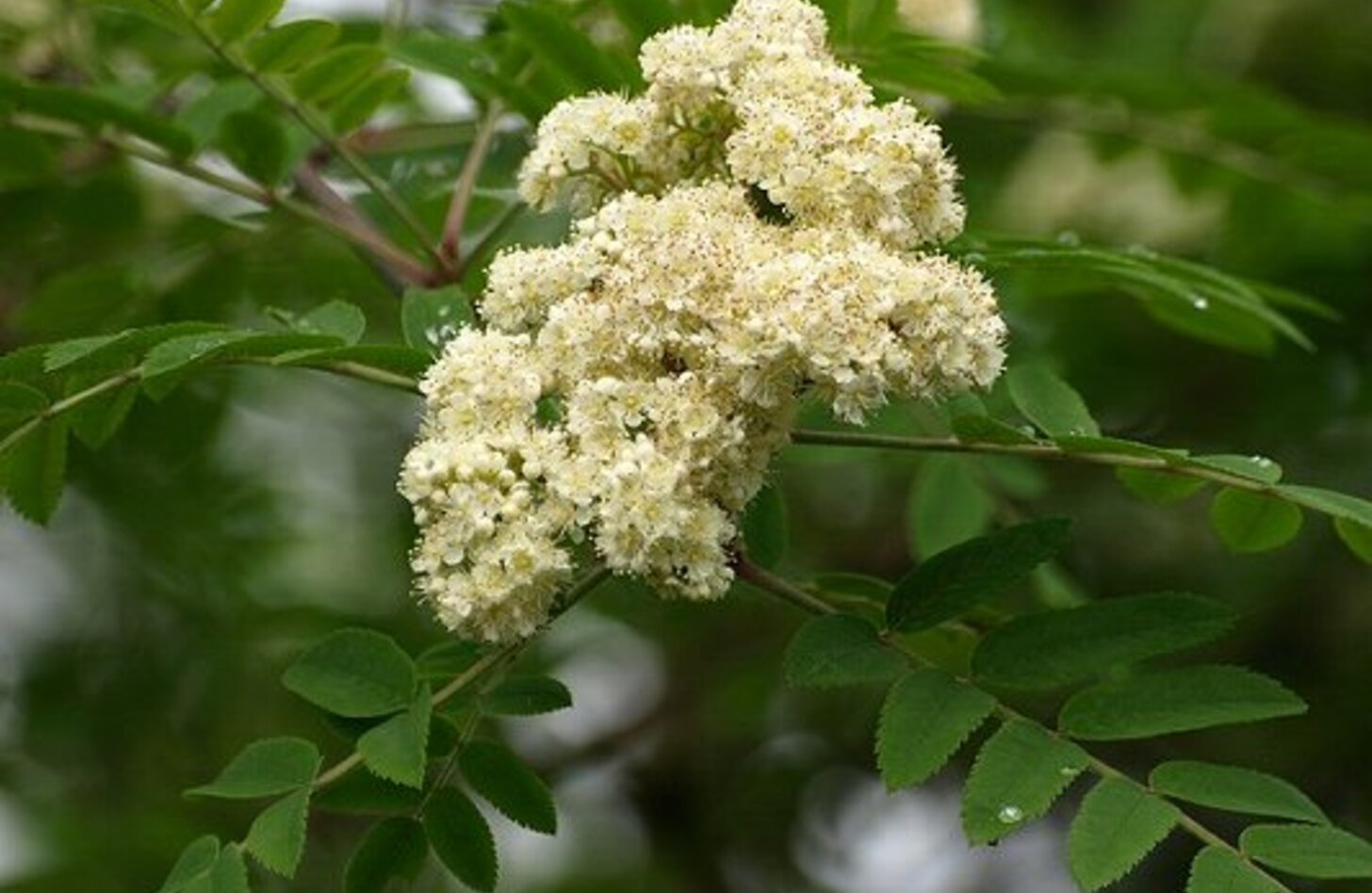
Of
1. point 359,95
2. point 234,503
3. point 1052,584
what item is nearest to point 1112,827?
point 1052,584

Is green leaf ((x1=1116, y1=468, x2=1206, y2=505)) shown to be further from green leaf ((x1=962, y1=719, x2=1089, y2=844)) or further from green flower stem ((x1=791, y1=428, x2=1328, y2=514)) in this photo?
green leaf ((x1=962, y1=719, x2=1089, y2=844))

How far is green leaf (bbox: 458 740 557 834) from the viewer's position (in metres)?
1.86

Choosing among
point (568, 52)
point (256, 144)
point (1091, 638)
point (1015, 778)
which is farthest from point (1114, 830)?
point (256, 144)

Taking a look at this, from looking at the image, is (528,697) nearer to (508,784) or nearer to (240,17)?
(508,784)

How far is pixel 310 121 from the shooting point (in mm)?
2336

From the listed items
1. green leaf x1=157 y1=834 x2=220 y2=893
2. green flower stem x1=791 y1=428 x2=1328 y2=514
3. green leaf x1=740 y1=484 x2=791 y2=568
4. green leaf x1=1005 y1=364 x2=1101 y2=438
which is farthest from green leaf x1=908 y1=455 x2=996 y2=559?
green leaf x1=157 y1=834 x2=220 y2=893

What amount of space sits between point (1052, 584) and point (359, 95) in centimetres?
100

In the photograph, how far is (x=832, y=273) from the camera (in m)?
1.69

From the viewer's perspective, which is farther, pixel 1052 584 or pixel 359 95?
pixel 1052 584

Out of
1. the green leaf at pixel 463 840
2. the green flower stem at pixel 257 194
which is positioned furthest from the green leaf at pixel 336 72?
the green leaf at pixel 463 840

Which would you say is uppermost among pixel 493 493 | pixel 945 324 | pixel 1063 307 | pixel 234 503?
pixel 945 324

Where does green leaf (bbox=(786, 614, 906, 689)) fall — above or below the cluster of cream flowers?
below

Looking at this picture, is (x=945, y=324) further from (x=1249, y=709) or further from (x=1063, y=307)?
(x=1063, y=307)

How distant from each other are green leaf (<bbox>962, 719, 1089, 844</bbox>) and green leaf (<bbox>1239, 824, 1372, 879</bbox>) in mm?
146
